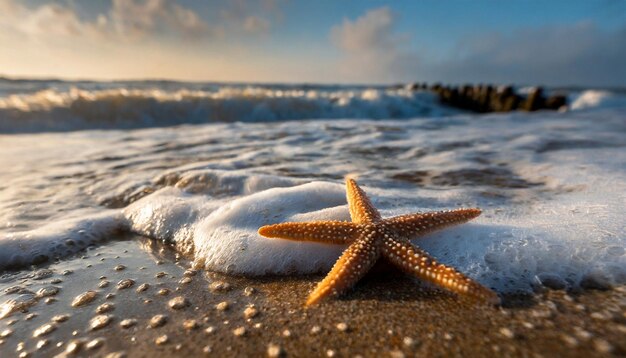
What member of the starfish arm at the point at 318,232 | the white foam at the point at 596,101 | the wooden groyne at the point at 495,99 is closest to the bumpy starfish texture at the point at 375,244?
the starfish arm at the point at 318,232

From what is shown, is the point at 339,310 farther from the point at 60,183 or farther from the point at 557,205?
the point at 60,183

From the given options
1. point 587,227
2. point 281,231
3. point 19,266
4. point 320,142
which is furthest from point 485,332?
point 320,142

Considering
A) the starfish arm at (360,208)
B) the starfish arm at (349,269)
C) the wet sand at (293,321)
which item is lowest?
the wet sand at (293,321)

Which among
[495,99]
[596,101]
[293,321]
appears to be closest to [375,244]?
[293,321]

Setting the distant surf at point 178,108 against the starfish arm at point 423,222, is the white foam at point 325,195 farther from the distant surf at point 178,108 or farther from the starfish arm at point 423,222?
the distant surf at point 178,108

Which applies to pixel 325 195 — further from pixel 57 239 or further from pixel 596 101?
pixel 596 101

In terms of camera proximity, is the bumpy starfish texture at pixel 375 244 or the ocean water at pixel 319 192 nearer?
the bumpy starfish texture at pixel 375 244

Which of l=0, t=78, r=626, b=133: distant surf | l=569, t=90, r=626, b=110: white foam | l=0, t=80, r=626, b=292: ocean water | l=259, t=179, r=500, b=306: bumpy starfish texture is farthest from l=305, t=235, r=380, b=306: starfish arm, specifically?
l=569, t=90, r=626, b=110: white foam
